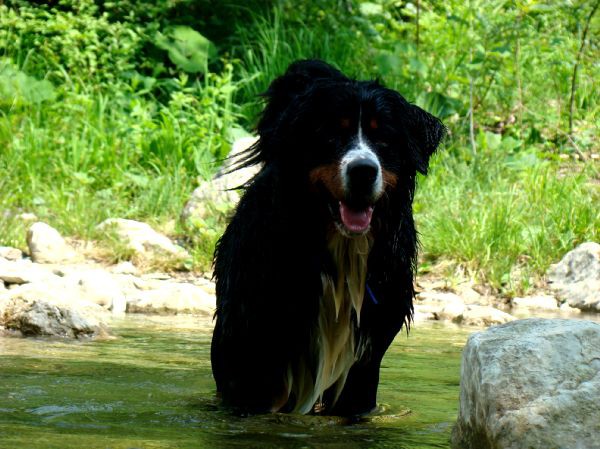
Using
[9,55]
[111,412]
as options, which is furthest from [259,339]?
[9,55]

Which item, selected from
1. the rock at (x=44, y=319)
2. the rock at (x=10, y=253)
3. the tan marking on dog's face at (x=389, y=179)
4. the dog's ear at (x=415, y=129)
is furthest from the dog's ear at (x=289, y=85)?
the rock at (x=10, y=253)

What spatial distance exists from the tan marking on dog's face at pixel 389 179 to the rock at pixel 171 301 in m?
3.50

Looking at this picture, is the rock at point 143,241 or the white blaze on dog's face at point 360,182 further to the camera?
the rock at point 143,241

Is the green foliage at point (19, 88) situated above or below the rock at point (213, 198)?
above

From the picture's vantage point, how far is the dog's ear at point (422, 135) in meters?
4.08

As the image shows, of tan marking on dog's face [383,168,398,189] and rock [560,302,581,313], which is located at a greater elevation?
tan marking on dog's face [383,168,398,189]

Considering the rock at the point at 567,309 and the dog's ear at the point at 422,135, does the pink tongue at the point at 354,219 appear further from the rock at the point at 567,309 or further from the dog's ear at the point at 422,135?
the rock at the point at 567,309

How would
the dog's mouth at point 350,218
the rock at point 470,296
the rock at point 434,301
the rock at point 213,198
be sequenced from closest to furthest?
the dog's mouth at point 350,218 → the rock at point 434,301 → the rock at point 470,296 → the rock at point 213,198

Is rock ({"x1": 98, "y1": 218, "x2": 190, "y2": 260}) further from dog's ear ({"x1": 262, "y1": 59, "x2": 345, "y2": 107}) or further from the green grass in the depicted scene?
dog's ear ({"x1": 262, "y1": 59, "x2": 345, "y2": 107})

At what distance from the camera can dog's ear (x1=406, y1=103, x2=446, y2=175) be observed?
408 centimetres

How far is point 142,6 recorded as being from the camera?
471 inches

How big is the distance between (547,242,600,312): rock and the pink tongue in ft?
15.5

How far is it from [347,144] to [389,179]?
214 mm

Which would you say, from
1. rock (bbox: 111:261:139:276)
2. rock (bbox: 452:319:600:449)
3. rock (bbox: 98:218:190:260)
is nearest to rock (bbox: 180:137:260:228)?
rock (bbox: 98:218:190:260)
